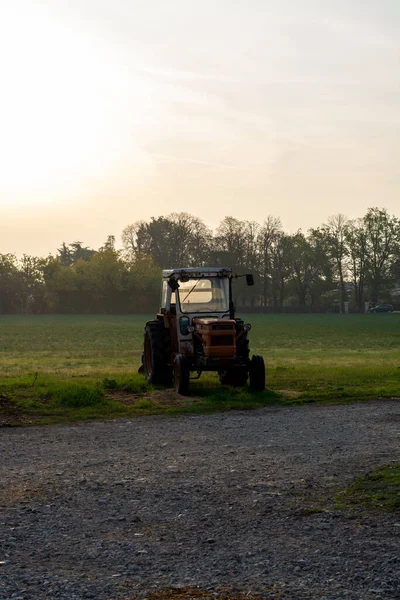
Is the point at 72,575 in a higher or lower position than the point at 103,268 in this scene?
lower

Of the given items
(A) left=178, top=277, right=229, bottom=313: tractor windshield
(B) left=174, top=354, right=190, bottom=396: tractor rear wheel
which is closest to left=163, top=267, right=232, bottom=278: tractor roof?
(A) left=178, top=277, right=229, bottom=313: tractor windshield

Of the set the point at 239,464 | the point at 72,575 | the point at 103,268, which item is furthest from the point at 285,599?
the point at 103,268

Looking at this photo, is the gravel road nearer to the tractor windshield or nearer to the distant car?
the tractor windshield

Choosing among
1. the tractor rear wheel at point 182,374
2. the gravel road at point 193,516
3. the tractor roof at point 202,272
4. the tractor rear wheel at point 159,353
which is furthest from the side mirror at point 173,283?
the gravel road at point 193,516

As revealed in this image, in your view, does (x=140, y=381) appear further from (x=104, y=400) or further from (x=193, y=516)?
(x=193, y=516)

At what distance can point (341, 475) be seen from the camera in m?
9.59

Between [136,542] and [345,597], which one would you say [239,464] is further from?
[345,597]

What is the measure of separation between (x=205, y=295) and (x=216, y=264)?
88494mm

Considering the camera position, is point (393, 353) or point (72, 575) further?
point (393, 353)

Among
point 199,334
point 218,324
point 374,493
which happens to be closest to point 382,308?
point 199,334

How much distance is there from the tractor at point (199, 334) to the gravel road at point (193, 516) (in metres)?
4.07

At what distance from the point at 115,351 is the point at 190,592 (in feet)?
94.5

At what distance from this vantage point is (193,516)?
315 inches

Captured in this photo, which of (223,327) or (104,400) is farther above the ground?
(223,327)
